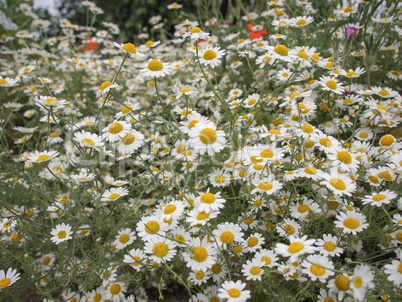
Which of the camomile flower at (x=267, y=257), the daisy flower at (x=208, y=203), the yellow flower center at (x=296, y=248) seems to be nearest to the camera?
the yellow flower center at (x=296, y=248)

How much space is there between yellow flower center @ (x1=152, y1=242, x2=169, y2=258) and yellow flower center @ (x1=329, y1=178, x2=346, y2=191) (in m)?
0.87

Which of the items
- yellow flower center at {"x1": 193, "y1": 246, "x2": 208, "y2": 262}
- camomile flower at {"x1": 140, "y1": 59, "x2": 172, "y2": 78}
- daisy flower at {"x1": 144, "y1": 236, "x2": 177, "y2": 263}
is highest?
camomile flower at {"x1": 140, "y1": 59, "x2": 172, "y2": 78}

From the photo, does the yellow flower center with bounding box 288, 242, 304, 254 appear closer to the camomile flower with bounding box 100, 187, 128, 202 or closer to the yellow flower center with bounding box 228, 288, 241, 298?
A: the yellow flower center with bounding box 228, 288, 241, 298

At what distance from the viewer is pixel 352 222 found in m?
1.40

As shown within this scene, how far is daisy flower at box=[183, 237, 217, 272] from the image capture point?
1.35 metres

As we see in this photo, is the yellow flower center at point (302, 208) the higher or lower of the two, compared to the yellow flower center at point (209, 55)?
lower

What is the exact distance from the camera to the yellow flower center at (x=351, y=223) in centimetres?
139

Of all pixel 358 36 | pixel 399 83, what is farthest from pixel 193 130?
pixel 399 83

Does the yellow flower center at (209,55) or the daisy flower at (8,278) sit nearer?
the daisy flower at (8,278)

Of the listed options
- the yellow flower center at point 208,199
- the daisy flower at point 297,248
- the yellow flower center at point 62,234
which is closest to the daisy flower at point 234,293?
the daisy flower at point 297,248

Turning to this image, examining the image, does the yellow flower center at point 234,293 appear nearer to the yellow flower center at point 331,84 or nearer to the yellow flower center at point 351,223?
the yellow flower center at point 351,223

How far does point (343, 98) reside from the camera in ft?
7.22

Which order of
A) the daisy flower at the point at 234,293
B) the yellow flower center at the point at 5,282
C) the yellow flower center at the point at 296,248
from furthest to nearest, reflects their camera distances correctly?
the yellow flower center at the point at 5,282
the daisy flower at the point at 234,293
the yellow flower center at the point at 296,248

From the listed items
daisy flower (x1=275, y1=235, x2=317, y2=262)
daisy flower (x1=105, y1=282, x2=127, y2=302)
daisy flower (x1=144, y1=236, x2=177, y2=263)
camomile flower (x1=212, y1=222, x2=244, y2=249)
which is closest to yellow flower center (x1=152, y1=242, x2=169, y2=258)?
daisy flower (x1=144, y1=236, x2=177, y2=263)
